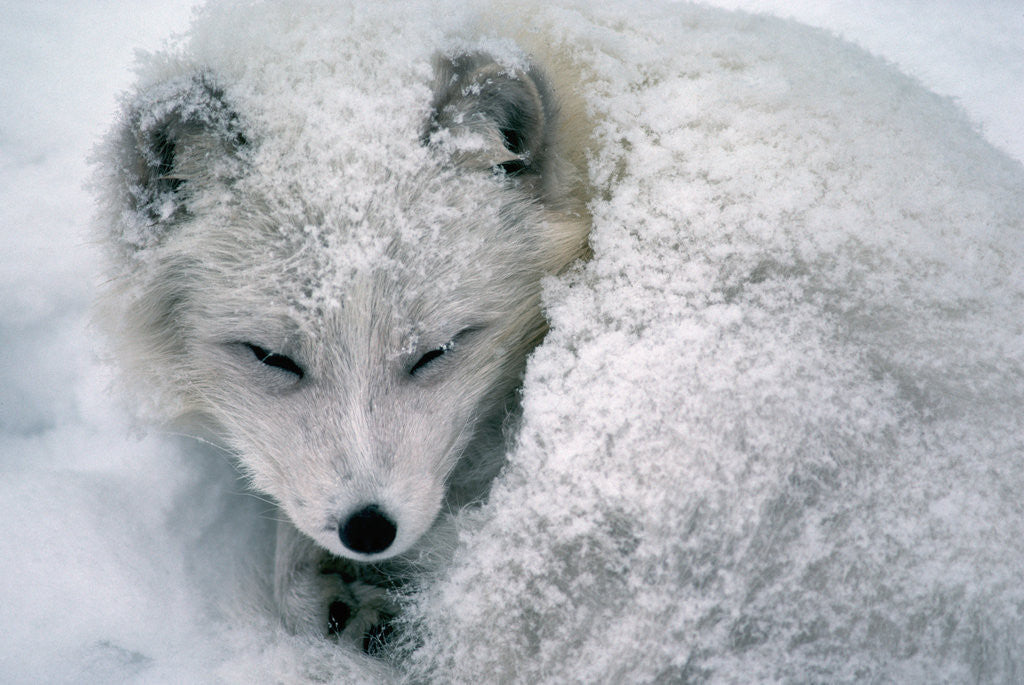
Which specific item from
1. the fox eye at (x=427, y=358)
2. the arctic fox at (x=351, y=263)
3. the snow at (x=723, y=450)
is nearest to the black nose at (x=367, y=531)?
the arctic fox at (x=351, y=263)

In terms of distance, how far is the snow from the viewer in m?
1.41

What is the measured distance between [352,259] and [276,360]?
1.21 ft

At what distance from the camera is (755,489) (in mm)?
1431

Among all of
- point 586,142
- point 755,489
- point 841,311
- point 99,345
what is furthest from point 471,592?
point 99,345

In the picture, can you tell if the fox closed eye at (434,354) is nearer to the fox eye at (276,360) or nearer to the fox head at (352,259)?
the fox head at (352,259)

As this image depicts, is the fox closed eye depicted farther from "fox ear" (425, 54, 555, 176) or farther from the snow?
"fox ear" (425, 54, 555, 176)

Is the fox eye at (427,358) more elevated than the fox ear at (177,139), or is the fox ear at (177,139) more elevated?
the fox ear at (177,139)

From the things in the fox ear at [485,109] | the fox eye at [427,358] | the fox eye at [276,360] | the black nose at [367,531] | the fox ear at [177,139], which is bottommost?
the black nose at [367,531]

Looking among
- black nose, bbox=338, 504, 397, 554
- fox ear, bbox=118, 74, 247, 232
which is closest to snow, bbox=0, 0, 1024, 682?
black nose, bbox=338, 504, 397, 554

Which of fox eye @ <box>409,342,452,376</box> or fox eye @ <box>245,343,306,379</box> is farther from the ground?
fox eye @ <box>409,342,452,376</box>

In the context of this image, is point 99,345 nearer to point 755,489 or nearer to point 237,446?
point 237,446

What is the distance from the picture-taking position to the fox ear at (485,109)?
165 cm

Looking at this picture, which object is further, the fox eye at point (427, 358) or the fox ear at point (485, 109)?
the fox eye at point (427, 358)

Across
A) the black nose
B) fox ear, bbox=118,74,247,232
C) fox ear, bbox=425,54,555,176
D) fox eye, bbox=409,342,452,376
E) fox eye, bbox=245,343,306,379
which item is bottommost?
the black nose
